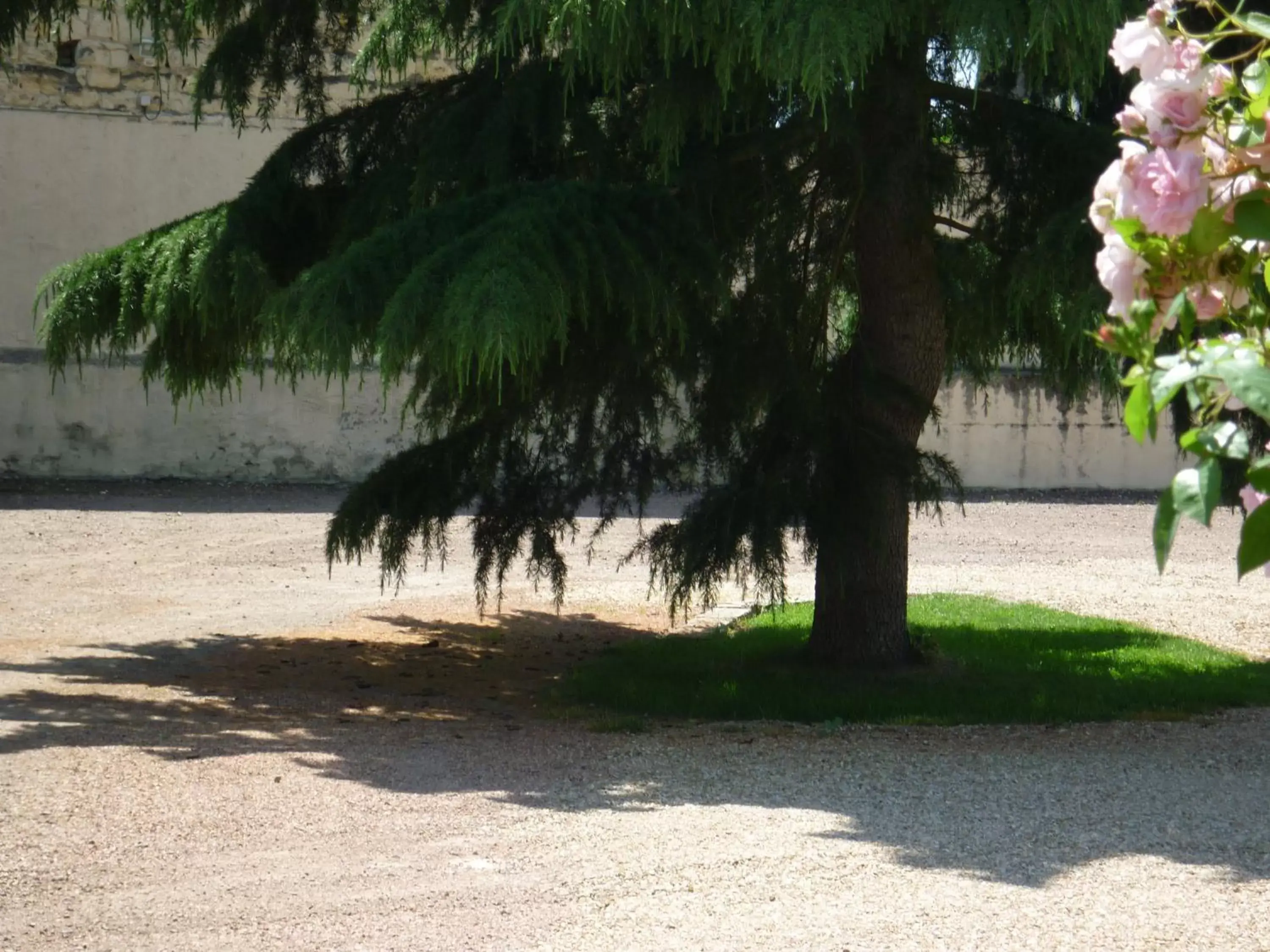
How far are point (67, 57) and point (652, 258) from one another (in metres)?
13.1

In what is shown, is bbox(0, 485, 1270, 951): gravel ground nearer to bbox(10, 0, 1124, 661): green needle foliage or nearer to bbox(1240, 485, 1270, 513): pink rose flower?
bbox(10, 0, 1124, 661): green needle foliage

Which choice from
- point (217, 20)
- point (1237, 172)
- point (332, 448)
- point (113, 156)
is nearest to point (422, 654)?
point (217, 20)

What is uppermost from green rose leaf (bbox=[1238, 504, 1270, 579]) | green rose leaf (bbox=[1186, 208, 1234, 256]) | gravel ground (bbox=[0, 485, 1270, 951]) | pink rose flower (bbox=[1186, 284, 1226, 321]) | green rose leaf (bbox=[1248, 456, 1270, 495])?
green rose leaf (bbox=[1186, 208, 1234, 256])

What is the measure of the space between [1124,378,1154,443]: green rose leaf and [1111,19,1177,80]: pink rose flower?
482 millimetres

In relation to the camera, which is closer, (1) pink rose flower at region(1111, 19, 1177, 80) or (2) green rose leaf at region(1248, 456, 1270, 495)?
(2) green rose leaf at region(1248, 456, 1270, 495)

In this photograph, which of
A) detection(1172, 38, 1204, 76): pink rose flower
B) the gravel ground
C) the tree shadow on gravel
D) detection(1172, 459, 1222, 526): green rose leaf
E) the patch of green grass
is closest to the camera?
detection(1172, 459, 1222, 526): green rose leaf

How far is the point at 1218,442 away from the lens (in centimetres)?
163

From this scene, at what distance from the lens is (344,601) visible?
36.1 ft

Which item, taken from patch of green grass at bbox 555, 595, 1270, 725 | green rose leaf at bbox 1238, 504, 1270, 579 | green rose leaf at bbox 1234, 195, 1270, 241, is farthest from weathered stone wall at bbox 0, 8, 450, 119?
green rose leaf at bbox 1238, 504, 1270, 579

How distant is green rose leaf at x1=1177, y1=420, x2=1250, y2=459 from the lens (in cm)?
160

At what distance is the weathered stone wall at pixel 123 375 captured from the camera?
1700 centimetres

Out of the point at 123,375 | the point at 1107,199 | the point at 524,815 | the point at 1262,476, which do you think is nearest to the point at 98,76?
the point at 123,375

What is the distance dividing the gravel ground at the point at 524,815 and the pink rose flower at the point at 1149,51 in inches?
103

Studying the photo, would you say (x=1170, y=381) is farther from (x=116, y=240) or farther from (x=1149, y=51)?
(x=116, y=240)
